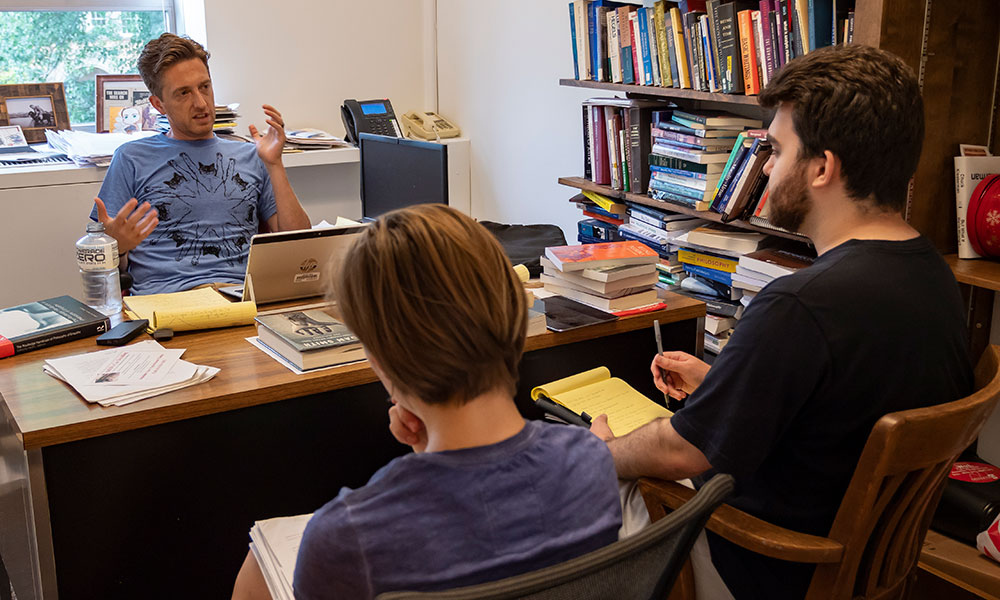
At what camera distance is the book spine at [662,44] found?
2.79 metres

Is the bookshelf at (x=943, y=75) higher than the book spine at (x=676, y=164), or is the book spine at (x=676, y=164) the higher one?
the bookshelf at (x=943, y=75)

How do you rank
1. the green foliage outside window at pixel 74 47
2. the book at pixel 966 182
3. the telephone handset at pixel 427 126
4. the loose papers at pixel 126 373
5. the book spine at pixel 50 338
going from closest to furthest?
the loose papers at pixel 126 373
the book spine at pixel 50 338
the book at pixel 966 182
the green foliage outside window at pixel 74 47
the telephone handset at pixel 427 126

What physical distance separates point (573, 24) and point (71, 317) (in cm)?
194

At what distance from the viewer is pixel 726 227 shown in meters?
2.82

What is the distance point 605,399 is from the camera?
183 centimetres

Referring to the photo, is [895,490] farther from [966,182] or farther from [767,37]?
[767,37]

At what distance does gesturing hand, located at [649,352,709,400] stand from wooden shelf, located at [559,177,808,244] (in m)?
0.90

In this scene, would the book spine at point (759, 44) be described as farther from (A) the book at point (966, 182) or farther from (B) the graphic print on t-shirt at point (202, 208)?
(B) the graphic print on t-shirt at point (202, 208)

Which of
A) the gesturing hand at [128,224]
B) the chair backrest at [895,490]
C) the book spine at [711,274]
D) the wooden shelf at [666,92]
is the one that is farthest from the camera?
the book spine at [711,274]

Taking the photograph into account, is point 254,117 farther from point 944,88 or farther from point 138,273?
point 944,88

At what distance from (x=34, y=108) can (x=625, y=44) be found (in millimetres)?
2479

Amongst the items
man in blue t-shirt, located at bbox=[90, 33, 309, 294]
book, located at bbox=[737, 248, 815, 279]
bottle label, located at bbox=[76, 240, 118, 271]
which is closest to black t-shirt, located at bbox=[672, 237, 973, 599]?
book, located at bbox=[737, 248, 815, 279]

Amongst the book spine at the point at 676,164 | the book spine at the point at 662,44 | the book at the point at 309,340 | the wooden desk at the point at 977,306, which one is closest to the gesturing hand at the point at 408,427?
the book at the point at 309,340

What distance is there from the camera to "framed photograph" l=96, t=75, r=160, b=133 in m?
3.79
